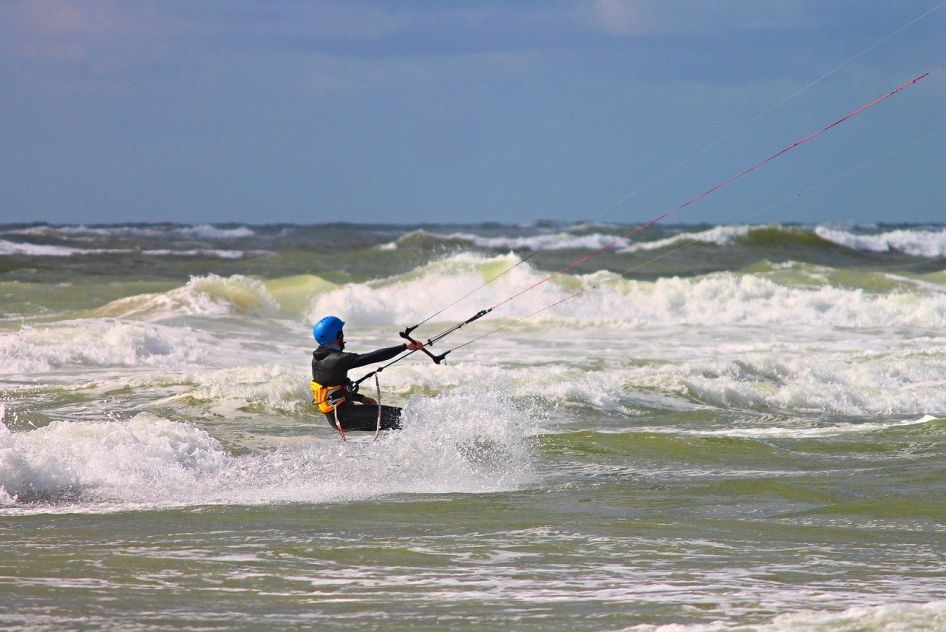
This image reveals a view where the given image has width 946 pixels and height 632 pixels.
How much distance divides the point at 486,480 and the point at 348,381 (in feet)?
4.47

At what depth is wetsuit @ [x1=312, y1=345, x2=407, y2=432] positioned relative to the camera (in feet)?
32.2

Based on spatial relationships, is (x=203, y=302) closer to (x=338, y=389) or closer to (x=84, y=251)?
(x=338, y=389)

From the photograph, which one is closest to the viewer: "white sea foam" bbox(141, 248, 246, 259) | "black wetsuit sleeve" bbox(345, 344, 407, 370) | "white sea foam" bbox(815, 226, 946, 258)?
"black wetsuit sleeve" bbox(345, 344, 407, 370)

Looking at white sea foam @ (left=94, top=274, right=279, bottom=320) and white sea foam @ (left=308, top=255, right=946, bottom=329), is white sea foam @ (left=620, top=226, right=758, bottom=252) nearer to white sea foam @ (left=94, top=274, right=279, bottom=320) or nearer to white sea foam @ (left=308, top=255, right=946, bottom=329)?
white sea foam @ (left=308, top=255, right=946, bottom=329)

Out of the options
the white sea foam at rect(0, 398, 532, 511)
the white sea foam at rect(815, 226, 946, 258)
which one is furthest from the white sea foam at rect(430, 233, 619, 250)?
the white sea foam at rect(0, 398, 532, 511)

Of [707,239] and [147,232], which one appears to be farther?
[147,232]

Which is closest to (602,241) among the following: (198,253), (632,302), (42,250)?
(198,253)

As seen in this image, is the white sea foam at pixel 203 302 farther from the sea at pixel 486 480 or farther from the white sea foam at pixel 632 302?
the white sea foam at pixel 632 302

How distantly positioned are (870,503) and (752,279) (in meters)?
19.2

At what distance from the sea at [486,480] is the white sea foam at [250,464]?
0.03 m

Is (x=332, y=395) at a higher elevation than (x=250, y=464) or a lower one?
higher

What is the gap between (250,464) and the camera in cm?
1010

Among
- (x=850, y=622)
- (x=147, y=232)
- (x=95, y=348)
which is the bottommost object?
(x=850, y=622)

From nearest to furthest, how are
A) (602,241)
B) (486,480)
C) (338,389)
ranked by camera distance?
(486,480)
(338,389)
(602,241)
